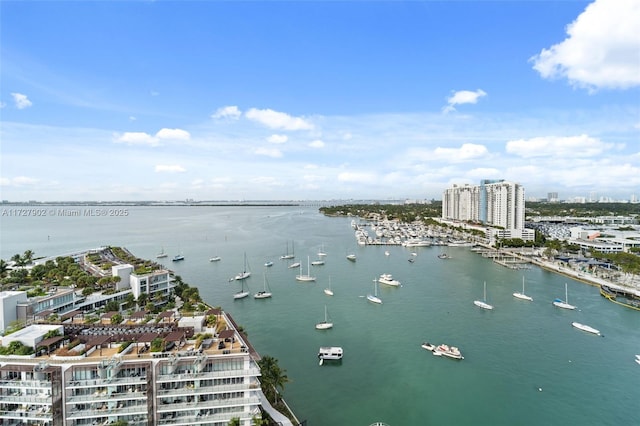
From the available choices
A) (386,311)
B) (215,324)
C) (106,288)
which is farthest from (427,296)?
(106,288)

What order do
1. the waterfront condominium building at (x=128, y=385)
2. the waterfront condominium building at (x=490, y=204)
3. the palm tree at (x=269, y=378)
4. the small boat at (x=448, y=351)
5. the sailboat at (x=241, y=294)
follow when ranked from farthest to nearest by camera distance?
the waterfront condominium building at (x=490, y=204), the sailboat at (x=241, y=294), the small boat at (x=448, y=351), the palm tree at (x=269, y=378), the waterfront condominium building at (x=128, y=385)

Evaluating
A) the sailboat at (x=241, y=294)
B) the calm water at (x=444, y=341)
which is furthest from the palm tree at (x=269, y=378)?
the sailboat at (x=241, y=294)

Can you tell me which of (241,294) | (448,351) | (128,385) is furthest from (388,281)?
(128,385)

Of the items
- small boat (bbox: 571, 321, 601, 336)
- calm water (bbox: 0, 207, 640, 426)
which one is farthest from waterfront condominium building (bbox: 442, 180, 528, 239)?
small boat (bbox: 571, 321, 601, 336)

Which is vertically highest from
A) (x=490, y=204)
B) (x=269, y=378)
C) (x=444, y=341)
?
(x=490, y=204)

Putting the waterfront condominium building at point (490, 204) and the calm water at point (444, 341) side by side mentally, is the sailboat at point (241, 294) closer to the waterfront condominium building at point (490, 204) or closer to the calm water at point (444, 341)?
the calm water at point (444, 341)

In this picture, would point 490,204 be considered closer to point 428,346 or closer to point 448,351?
point 428,346

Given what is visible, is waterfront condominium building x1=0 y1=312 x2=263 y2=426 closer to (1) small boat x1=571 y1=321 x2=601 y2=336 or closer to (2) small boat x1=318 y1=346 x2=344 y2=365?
(2) small boat x1=318 y1=346 x2=344 y2=365
